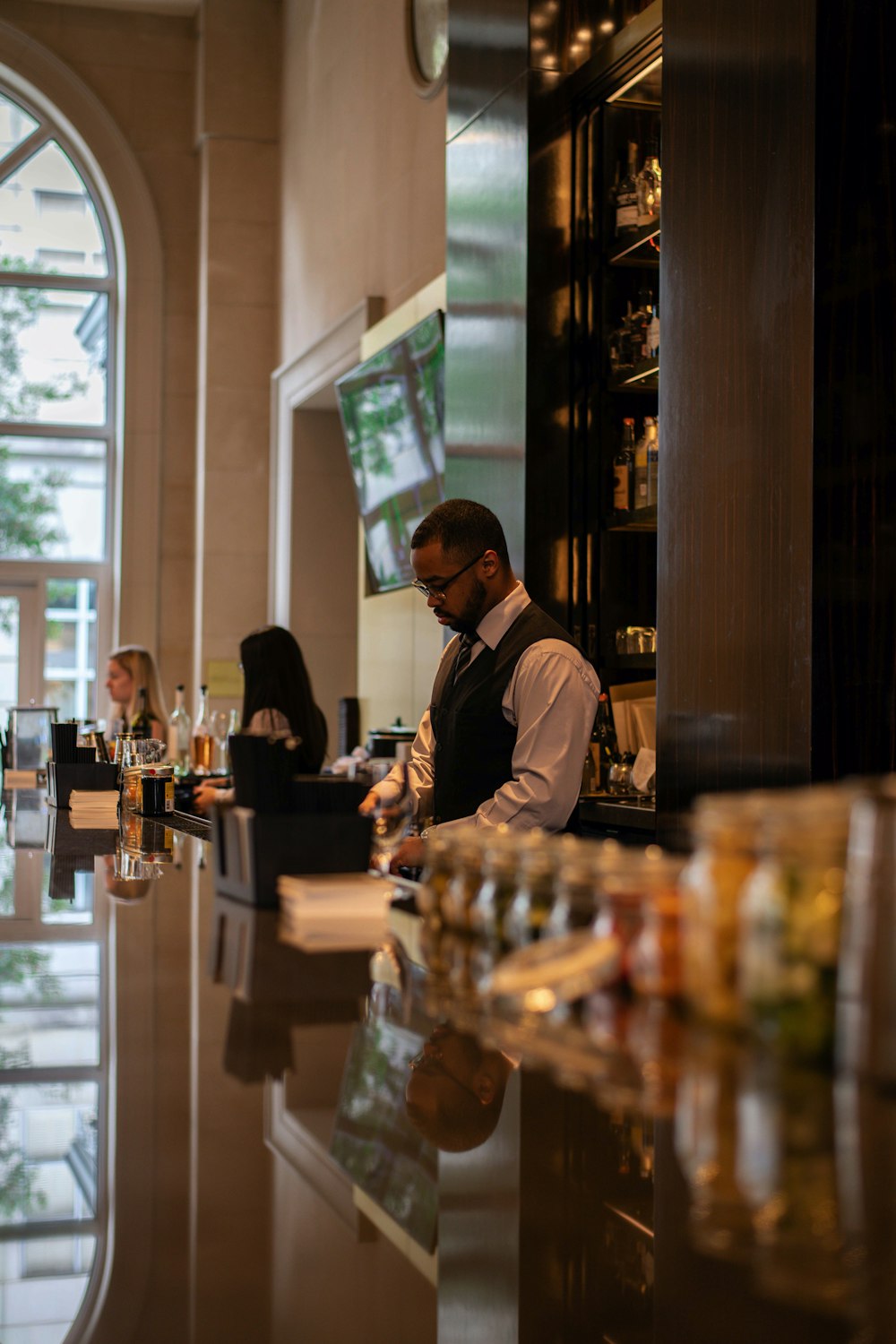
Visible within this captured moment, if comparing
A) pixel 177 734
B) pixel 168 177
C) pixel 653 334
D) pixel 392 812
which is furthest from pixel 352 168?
pixel 392 812

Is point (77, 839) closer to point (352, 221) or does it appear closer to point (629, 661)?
point (629, 661)

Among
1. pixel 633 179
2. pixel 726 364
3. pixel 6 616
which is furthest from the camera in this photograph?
pixel 6 616

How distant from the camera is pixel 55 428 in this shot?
1084 centimetres

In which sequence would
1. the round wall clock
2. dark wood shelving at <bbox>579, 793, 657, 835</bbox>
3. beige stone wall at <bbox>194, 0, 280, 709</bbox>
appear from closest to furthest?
dark wood shelving at <bbox>579, 793, 657, 835</bbox>
the round wall clock
beige stone wall at <bbox>194, 0, 280, 709</bbox>

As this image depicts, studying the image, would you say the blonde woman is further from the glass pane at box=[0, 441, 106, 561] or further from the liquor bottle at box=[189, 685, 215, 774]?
the glass pane at box=[0, 441, 106, 561]

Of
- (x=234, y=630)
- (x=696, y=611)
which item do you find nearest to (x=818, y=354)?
(x=696, y=611)

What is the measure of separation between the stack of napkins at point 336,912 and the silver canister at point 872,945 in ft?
2.54

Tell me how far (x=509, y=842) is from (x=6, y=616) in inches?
399

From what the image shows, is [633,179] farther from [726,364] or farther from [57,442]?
[57,442]

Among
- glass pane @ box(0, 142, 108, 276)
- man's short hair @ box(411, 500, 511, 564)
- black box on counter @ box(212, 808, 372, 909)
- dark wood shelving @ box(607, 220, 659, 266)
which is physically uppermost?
glass pane @ box(0, 142, 108, 276)

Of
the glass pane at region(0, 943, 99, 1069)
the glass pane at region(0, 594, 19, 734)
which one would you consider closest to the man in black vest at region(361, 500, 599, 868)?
the glass pane at region(0, 943, 99, 1069)

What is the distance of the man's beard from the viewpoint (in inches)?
122

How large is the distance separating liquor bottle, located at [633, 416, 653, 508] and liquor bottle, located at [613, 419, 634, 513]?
0.08 feet

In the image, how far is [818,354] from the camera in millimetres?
2801
